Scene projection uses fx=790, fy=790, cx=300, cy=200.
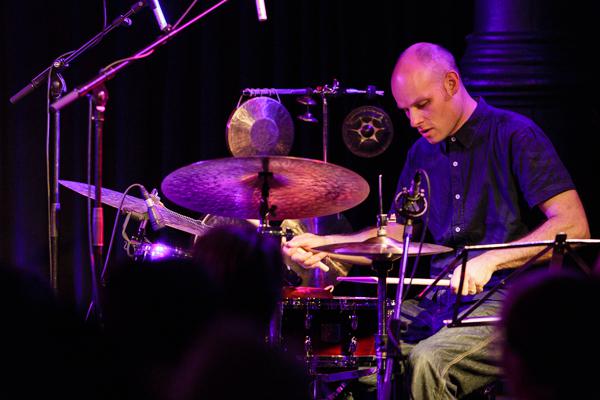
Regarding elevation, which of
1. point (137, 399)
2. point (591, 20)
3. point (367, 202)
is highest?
point (591, 20)

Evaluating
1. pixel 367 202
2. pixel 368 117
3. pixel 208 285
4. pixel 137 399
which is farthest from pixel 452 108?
pixel 137 399

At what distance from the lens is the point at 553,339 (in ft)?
3.38

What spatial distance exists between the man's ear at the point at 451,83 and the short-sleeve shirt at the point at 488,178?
154 mm

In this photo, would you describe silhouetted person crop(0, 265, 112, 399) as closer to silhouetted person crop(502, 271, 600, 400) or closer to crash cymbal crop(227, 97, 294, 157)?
silhouetted person crop(502, 271, 600, 400)

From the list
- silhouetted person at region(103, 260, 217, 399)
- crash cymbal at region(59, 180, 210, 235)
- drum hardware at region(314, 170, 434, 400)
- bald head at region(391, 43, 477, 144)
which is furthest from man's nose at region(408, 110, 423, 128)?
silhouetted person at region(103, 260, 217, 399)

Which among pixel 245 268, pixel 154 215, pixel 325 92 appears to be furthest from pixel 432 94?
pixel 245 268

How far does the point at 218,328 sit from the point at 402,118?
→ 14.1 ft

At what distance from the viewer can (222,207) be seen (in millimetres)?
3402

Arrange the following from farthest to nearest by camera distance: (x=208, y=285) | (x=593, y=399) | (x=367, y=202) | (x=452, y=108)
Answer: (x=367, y=202)
(x=452, y=108)
(x=208, y=285)
(x=593, y=399)

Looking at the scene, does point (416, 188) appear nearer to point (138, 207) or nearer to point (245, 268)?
point (245, 268)

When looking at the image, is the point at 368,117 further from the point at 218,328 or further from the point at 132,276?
the point at 218,328

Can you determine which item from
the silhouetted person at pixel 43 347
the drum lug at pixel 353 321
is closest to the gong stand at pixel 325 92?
the drum lug at pixel 353 321

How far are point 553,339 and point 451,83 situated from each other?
10.3 ft

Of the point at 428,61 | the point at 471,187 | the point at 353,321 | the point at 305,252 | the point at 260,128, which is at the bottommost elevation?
the point at 353,321
